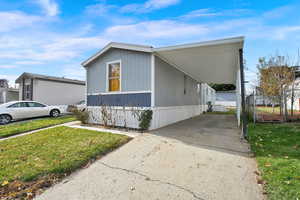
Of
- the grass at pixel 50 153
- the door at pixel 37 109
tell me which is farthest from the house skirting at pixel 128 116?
the door at pixel 37 109

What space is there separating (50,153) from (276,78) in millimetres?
12080

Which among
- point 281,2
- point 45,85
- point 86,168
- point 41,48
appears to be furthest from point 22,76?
point 281,2

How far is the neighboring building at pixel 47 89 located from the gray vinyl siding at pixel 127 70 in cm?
864

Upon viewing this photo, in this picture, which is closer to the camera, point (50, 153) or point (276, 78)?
point (50, 153)

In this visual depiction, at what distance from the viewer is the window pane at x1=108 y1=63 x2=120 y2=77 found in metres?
8.06

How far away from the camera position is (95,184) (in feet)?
9.61

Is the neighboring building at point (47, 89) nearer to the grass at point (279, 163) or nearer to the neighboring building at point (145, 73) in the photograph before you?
the neighboring building at point (145, 73)

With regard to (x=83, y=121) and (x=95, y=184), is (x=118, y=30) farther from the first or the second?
(x=95, y=184)

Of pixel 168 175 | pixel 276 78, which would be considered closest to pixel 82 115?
pixel 168 175

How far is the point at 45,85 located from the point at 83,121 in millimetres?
9438

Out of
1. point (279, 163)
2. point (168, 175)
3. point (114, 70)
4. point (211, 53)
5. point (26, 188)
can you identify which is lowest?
point (26, 188)

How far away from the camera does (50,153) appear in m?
4.26

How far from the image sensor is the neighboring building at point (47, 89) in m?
14.5

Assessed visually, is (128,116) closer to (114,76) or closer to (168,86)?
(114,76)
